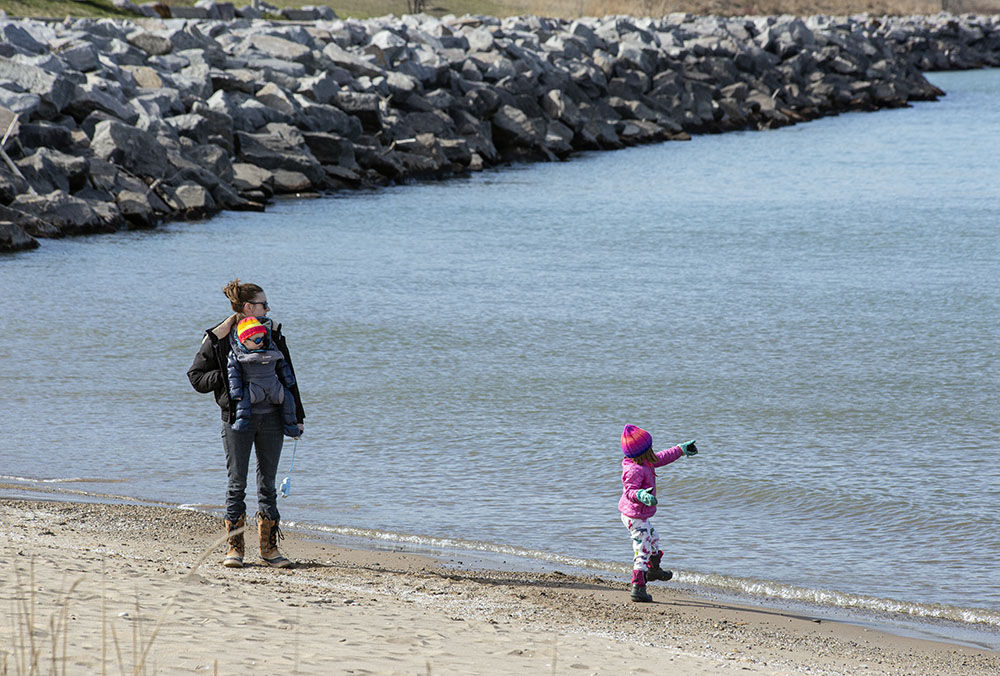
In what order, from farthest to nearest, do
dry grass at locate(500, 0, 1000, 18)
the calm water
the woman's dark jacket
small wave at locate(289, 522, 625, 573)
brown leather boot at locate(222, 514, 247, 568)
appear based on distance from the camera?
dry grass at locate(500, 0, 1000, 18) < the calm water < small wave at locate(289, 522, 625, 573) < brown leather boot at locate(222, 514, 247, 568) < the woman's dark jacket

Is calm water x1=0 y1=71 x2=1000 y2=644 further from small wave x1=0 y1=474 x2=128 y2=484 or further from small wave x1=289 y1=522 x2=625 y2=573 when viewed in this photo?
small wave x1=0 y1=474 x2=128 y2=484

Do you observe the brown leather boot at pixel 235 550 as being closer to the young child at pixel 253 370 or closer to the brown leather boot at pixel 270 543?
the brown leather boot at pixel 270 543

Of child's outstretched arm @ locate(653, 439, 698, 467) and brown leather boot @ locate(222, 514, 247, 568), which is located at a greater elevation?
child's outstretched arm @ locate(653, 439, 698, 467)

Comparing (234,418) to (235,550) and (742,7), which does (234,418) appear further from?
(742,7)

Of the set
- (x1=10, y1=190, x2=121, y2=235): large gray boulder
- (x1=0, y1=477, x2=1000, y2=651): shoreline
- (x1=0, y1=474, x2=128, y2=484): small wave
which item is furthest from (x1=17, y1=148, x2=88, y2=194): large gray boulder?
(x1=0, y1=477, x2=1000, y2=651): shoreline

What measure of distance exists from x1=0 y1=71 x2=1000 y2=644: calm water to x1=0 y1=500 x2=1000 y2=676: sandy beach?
65 centimetres

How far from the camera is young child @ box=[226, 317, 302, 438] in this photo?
6555 mm

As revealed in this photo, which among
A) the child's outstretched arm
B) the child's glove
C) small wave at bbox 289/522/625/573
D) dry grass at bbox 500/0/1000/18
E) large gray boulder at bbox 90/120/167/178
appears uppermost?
dry grass at bbox 500/0/1000/18

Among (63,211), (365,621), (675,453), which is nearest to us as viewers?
(365,621)

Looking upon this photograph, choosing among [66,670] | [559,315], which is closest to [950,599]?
[66,670]

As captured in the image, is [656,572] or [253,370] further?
[656,572]

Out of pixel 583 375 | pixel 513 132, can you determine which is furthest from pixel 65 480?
pixel 513 132

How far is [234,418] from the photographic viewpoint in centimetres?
670

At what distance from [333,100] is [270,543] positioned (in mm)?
23037
